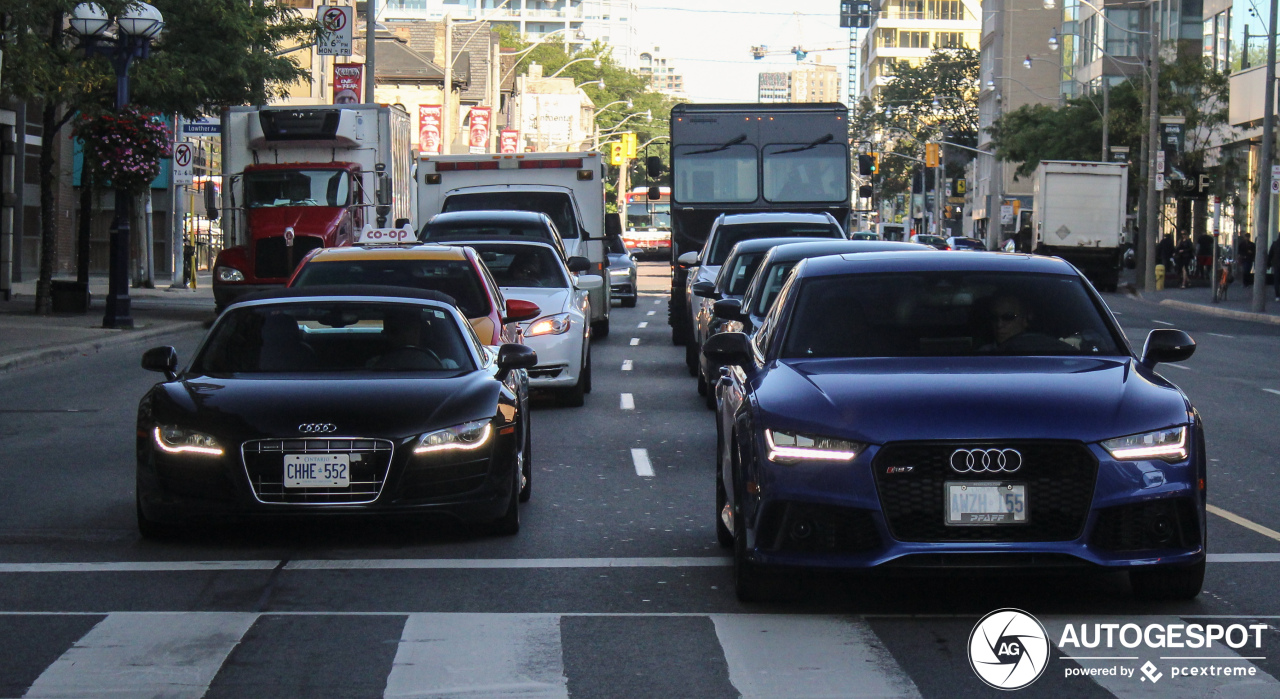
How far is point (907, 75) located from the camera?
5084 inches

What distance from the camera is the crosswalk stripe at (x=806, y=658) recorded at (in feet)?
18.6

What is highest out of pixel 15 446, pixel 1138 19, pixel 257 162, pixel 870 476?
pixel 1138 19

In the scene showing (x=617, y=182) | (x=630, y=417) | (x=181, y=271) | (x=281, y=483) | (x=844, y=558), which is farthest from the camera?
(x=617, y=182)

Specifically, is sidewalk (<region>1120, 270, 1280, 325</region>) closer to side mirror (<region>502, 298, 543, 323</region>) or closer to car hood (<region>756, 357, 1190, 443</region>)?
side mirror (<region>502, 298, 543, 323</region>)

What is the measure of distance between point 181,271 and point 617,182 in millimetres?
84898

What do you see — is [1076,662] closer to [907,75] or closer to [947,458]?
[947,458]

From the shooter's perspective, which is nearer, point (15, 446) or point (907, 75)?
point (15, 446)

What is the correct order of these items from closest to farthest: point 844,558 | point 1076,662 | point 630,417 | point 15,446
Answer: point 1076,662
point 844,558
point 15,446
point 630,417

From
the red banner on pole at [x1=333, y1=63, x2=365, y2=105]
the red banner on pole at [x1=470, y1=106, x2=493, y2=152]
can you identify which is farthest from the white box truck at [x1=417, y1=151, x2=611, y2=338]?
the red banner on pole at [x1=470, y1=106, x2=493, y2=152]

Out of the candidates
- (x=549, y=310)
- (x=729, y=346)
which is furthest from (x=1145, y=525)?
(x=549, y=310)

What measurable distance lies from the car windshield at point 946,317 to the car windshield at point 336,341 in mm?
2220

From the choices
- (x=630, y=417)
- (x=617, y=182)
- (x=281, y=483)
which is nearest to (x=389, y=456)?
(x=281, y=483)

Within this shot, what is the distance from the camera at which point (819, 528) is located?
21.5 ft

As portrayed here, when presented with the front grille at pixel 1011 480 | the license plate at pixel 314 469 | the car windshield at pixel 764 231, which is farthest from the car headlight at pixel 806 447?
the car windshield at pixel 764 231
